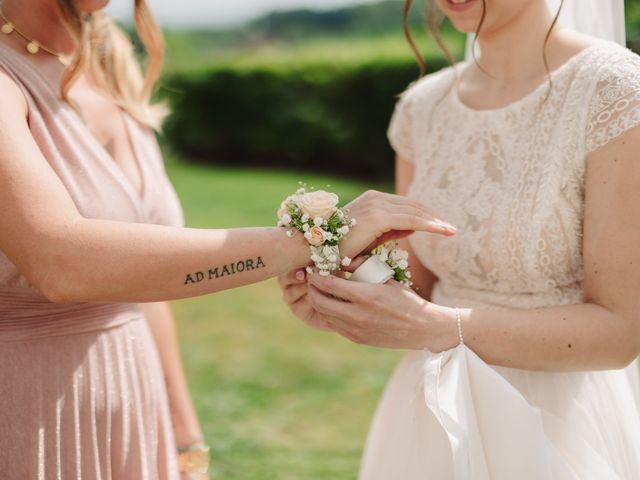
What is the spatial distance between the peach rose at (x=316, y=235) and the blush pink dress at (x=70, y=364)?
1.93ft

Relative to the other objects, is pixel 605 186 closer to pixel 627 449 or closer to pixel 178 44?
pixel 627 449

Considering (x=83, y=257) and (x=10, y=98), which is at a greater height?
(x=10, y=98)

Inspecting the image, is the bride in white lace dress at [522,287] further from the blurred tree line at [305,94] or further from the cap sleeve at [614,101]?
the blurred tree line at [305,94]

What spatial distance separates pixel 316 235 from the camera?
218cm

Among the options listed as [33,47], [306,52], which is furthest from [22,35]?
[306,52]

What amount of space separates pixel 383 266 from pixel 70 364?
98 cm

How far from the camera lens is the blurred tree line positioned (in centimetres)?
1541

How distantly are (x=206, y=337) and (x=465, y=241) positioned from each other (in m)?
5.09

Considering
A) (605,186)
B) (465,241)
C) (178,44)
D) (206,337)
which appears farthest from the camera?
(178,44)

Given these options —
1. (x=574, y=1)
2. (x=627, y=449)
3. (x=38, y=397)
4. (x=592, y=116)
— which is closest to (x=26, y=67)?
(x=38, y=397)

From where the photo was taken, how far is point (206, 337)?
286 inches

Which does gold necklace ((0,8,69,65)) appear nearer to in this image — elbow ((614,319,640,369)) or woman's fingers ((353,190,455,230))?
woman's fingers ((353,190,455,230))

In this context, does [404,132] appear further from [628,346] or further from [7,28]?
[7,28]

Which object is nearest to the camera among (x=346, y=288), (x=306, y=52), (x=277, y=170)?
(x=346, y=288)
